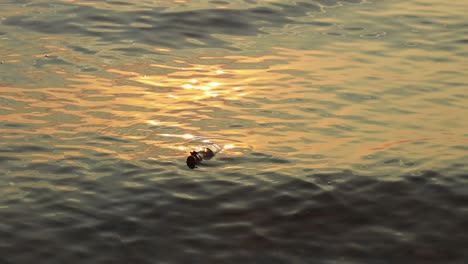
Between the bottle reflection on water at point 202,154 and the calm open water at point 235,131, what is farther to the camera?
the bottle reflection on water at point 202,154

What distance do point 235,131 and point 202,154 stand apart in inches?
29.6

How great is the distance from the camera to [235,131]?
379 inches

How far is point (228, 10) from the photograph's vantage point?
13.8 metres

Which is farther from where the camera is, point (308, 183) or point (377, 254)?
point (308, 183)

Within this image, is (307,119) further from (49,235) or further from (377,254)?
(49,235)

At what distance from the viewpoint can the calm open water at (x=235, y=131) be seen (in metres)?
7.63

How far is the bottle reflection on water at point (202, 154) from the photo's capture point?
8.83m

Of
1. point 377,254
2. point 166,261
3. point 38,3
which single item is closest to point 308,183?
point 377,254

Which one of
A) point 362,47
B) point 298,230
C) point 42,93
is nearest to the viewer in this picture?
point 298,230

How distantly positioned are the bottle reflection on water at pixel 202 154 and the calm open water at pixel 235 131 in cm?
8

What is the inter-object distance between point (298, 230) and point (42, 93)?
163 inches

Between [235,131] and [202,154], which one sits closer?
[202,154]

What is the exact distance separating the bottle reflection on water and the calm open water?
0.26 feet

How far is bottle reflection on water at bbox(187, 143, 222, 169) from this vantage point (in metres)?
8.83
